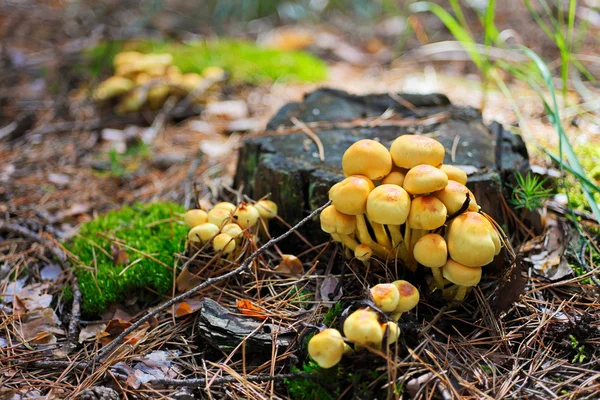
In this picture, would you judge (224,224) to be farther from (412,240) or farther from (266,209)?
(412,240)

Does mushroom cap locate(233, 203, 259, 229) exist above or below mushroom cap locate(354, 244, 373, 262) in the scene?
below

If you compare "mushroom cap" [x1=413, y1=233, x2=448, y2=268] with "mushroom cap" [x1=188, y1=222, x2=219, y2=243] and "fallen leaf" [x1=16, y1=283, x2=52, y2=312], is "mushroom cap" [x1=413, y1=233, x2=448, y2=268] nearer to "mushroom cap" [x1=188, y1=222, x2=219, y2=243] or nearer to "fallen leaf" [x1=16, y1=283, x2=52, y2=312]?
"mushroom cap" [x1=188, y1=222, x2=219, y2=243]

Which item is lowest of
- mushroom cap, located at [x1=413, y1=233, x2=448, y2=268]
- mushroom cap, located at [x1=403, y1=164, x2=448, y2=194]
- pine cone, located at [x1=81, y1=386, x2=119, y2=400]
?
pine cone, located at [x1=81, y1=386, x2=119, y2=400]

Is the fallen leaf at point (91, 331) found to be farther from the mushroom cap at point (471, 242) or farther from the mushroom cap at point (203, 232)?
the mushroom cap at point (471, 242)

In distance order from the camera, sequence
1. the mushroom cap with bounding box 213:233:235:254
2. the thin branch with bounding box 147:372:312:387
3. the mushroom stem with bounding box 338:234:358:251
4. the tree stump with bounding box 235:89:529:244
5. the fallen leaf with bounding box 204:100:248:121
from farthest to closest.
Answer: the fallen leaf with bounding box 204:100:248:121 → the tree stump with bounding box 235:89:529:244 → the mushroom cap with bounding box 213:233:235:254 → the mushroom stem with bounding box 338:234:358:251 → the thin branch with bounding box 147:372:312:387

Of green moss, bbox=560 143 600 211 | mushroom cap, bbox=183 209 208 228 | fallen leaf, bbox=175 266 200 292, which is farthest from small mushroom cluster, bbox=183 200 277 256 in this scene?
green moss, bbox=560 143 600 211

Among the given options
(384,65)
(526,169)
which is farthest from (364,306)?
(384,65)

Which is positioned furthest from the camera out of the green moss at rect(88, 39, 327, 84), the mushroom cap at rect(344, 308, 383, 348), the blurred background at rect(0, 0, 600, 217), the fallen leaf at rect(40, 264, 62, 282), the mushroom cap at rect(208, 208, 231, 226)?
the green moss at rect(88, 39, 327, 84)

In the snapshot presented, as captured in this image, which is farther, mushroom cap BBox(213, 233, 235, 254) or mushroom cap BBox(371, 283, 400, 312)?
mushroom cap BBox(213, 233, 235, 254)

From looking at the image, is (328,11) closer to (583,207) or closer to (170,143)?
(170,143)
